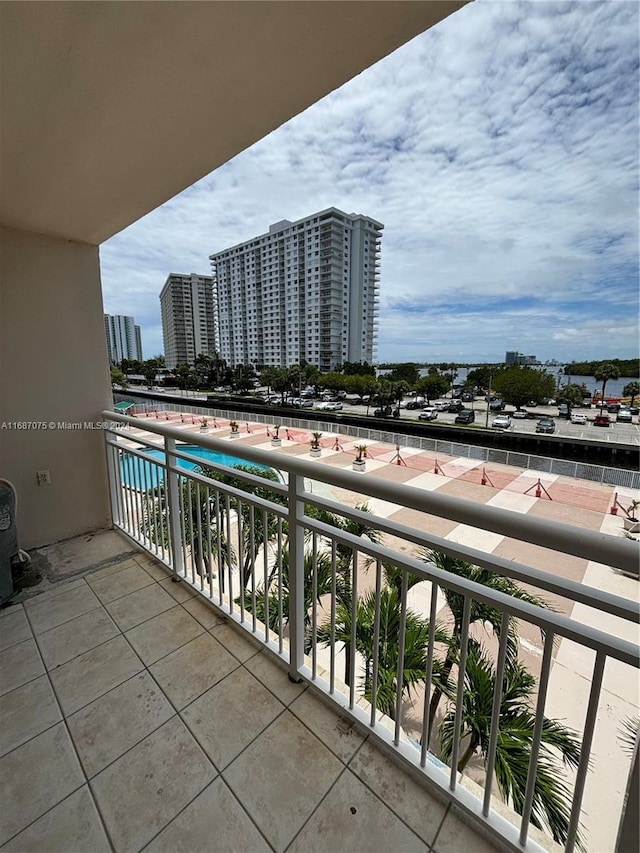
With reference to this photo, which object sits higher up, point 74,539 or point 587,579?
point 74,539

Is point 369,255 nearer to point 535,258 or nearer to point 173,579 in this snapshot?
point 535,258

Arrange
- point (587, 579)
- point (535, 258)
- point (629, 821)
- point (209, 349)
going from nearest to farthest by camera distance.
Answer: point (629, 821), point (587, 579), point (535, 258), point (209, 349)

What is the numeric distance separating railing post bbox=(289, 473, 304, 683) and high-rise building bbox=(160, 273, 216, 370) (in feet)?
102

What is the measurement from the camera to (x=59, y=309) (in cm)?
258

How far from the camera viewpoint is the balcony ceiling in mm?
941

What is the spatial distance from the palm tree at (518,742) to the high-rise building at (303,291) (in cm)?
3858

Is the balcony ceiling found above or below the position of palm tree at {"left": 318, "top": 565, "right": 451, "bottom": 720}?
above

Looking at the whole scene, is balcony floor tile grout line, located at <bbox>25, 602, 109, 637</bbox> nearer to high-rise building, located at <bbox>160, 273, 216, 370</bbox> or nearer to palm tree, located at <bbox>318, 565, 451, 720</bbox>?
palm tree, located at <bbox>318, 565, 451, 720</bbox>

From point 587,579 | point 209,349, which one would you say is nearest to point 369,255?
point 209,349

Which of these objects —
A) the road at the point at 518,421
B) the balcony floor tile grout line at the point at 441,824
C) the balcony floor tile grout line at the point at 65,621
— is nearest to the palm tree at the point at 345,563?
the balcony floor tile grout line at the point at 441,824

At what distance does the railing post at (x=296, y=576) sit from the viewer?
1.33 meters

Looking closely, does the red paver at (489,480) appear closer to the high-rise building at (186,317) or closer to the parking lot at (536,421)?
the parking lot at (536,421)

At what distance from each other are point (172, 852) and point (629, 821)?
1108 mm

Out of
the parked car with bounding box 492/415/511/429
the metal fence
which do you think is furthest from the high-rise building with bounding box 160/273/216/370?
the parked car with bounding box 492/415/511/429
